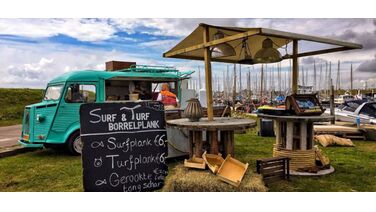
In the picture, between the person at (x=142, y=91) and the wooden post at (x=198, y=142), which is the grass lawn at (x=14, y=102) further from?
the wooden post at (x=198, y=142)

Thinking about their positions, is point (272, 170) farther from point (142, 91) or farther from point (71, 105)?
point (142, 91)

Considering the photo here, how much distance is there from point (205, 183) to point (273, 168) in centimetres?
144

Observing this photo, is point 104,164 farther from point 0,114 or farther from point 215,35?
point 0,114

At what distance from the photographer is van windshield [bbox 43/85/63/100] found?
833 centimetres

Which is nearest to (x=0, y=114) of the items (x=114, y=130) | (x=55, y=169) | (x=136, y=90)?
(x=136, y=90)

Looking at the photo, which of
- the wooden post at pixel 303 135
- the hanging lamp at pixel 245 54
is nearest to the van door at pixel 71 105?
the hanging lamp at pixel 245 54

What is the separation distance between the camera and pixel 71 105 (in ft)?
26.9

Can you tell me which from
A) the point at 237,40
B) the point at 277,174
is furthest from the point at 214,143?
the point at 237,40

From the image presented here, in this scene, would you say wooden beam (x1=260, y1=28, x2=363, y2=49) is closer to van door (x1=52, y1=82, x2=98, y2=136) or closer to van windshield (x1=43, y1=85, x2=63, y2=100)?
van door (x1=52, y1=82, x2=98, y2=136)

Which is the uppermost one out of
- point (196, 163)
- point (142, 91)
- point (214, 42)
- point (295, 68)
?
point (214, 42)

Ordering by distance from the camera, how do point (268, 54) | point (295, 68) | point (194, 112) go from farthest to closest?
point (295, 68), point (268, 54), point (194, 112)

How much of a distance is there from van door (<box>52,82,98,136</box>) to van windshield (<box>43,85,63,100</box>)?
0.27m

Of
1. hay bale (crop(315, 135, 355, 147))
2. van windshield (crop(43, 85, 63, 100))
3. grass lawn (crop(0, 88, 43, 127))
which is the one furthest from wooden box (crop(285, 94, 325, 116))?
grass lawn (crop(0, 88, 43, 127))

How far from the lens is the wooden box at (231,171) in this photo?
4398mm
